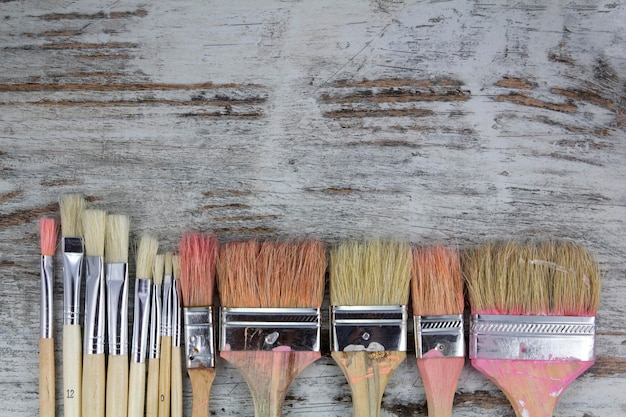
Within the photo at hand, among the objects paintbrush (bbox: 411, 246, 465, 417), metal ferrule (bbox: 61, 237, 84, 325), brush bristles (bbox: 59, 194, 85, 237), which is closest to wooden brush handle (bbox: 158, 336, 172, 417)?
metal ferrule (bbox: 61, 237, 84, 325)

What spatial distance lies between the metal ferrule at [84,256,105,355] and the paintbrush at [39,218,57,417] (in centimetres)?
10

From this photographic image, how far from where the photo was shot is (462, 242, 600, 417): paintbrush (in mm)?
1965

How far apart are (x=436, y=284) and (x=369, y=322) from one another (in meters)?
0.19

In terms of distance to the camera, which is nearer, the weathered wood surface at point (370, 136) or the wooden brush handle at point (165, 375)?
the wooden brush handle at point (165, 375)

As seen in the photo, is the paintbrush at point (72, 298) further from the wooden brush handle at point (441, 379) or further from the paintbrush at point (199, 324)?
the wooden brush handle at point (441, 379)

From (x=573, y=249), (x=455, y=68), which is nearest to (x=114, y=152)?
(x=455, y=68)

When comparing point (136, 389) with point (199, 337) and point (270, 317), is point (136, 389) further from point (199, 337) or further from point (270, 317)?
point (270, 317)

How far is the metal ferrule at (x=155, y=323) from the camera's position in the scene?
1987 millimetres

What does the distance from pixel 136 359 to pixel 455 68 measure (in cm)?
109

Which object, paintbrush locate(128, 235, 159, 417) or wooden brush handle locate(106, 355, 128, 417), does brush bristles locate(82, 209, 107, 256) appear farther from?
wooden brush handle locate(106, 355, 128, 417)

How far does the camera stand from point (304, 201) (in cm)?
209

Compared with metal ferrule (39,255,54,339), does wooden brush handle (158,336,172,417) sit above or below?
below

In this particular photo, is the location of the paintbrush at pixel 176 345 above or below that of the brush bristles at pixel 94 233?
below

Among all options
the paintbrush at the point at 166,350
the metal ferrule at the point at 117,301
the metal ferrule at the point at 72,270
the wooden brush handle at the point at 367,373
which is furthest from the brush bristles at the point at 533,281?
the metal ferrule at the point at 72,270
